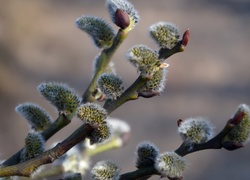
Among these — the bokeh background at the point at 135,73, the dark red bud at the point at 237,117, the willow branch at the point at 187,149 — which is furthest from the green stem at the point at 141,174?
the bokeh background at the point at 135,73

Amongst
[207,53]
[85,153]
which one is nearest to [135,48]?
[85,153]

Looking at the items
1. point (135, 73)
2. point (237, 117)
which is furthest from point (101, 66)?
point (135, 73)

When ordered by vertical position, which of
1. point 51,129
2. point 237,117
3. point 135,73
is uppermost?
point 135,73

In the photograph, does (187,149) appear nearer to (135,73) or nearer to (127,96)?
(127,96)

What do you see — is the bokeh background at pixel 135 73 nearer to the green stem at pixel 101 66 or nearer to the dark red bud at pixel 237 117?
the green stem at pixel 101 66

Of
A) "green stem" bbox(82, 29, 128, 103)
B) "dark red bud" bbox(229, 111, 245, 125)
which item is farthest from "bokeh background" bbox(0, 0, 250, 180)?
"dark red bud" bbox(229, 111, 245, 125)

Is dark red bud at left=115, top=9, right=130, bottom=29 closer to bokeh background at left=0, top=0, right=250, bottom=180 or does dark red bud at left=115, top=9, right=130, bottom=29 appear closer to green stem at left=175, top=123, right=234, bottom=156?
green stem at left=175, top=123, right=234, bottom=156
